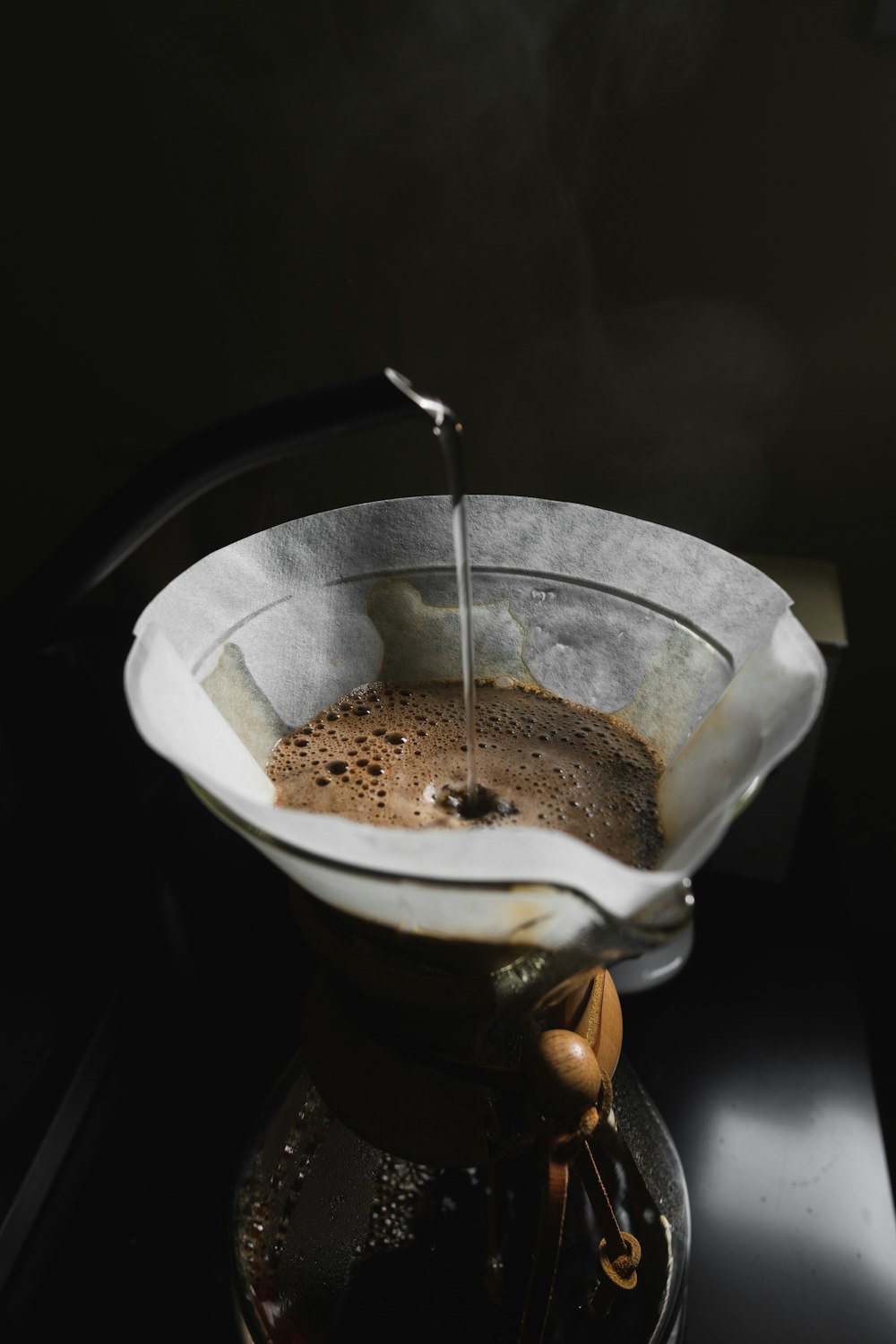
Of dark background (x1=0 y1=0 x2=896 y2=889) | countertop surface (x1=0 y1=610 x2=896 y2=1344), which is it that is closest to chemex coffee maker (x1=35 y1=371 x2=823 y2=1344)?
countertop surface (x1=0 y1=610 x2=896 y2=1344)

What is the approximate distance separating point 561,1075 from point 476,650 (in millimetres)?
266

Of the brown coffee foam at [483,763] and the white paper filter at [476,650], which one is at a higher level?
the white paper filter at [476,650]

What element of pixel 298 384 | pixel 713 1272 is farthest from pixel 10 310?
pixel 713 1272

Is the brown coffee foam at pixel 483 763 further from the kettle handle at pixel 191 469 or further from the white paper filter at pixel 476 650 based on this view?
the kettle handle at pixel 191 469

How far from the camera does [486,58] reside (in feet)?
3.20

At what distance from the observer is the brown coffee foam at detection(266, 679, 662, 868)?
0.51 metres

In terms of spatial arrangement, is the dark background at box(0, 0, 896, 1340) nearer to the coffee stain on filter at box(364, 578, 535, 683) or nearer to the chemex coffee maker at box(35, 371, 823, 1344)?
the chemex coffee maker at box(35, 371, 823, 1344)

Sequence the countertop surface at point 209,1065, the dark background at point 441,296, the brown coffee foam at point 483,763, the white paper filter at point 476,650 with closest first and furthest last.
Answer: the white paper filter at point 476,650 → the brown coffee foam at point 483,763 → the countertop surface at point 209,1065 → the dark background at point 441,296

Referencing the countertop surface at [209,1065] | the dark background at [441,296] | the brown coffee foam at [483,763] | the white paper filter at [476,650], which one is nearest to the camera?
the white paper filter at [476,650]

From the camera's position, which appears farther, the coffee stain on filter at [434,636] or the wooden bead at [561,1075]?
the coffee stain on filter at [434,636]

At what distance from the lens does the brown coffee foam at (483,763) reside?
0.51m

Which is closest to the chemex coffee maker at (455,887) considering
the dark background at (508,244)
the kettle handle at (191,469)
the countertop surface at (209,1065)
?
the kettle handle at (191,469)

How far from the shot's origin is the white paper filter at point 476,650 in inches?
14.2

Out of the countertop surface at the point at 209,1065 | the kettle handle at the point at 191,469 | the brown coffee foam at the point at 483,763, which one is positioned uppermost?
the kettle handle at the point at 191,469
